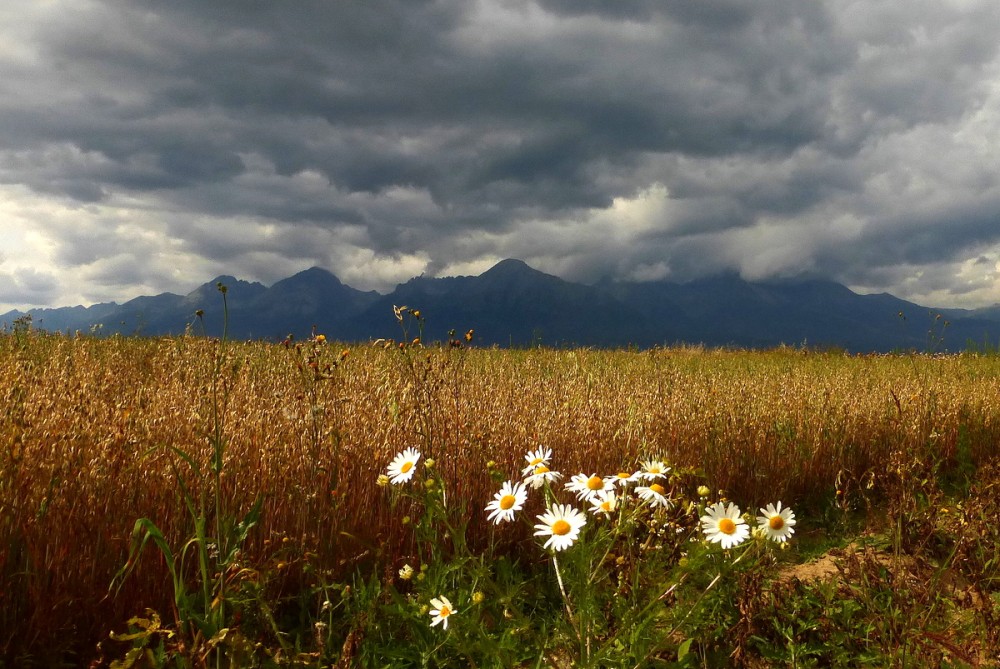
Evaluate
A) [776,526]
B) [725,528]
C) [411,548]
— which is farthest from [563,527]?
[411,548]

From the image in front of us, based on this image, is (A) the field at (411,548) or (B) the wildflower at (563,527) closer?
(B) the wildflower at (563,527)

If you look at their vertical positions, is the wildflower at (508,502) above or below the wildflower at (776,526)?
above

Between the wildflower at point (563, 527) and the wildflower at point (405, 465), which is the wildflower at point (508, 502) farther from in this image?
the wildflower at point (405, 465)

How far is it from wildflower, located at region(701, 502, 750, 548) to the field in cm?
7

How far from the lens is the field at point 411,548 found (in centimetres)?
221

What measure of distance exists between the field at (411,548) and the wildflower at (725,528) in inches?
2.9

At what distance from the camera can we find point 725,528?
6.42 ft

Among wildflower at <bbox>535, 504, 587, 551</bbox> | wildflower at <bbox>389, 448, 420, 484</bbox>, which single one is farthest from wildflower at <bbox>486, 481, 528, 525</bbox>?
wildflower at <bbox>389, 448, 420, 484</bbox>

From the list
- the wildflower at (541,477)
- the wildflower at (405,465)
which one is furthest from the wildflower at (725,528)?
the wildflower at (405,465)

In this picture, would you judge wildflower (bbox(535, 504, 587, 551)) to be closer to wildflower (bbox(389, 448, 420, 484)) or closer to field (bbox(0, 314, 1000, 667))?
field (bbox(0, 314, 1000, 667))

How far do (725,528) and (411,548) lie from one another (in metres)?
1.73

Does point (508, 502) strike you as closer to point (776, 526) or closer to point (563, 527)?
point (563, 527)

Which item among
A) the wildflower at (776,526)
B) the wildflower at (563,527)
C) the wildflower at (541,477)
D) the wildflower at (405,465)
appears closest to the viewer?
the wildflower at (563,527)

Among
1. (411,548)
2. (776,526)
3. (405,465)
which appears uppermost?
(405,465)
